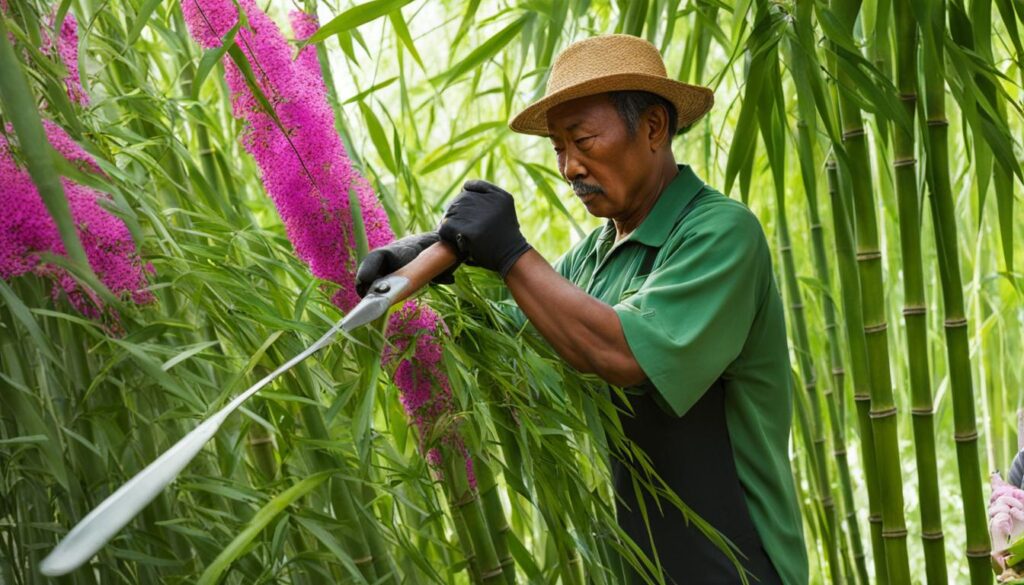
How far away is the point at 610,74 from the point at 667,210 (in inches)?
6.4

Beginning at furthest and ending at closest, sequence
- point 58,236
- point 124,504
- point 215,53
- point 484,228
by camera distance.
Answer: point 484,228, point 215,53, point 58,236, point 124,504

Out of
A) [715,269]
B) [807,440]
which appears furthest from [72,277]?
[807,440]

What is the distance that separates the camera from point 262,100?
0.88 meters

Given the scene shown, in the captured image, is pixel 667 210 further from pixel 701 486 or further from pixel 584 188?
pixel 701 486

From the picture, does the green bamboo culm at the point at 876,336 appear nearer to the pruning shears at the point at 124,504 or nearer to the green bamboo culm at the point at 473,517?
the green bamboo culm at the point at 473,517

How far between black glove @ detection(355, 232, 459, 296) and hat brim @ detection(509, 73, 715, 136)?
0.24 meters

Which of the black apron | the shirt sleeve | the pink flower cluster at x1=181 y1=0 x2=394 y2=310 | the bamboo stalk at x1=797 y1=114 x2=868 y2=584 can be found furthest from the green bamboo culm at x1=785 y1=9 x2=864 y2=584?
the pink flower cluster at x1=181 y1=0 x2=394 y2=310

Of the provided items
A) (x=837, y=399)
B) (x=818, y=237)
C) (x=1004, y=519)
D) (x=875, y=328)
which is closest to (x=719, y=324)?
(x=875, y=328)

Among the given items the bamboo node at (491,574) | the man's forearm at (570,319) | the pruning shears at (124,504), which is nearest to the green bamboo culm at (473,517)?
the bamboo node at (491,574)

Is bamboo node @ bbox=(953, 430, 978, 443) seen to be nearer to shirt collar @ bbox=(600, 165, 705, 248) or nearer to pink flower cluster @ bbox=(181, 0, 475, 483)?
shirt collar @ bbox=(600, 165, 705, 248)

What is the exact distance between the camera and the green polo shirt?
3.60 ft

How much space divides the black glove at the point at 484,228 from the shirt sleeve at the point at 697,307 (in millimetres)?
118

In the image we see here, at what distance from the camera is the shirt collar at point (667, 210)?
125cm

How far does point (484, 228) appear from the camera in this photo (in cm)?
103
